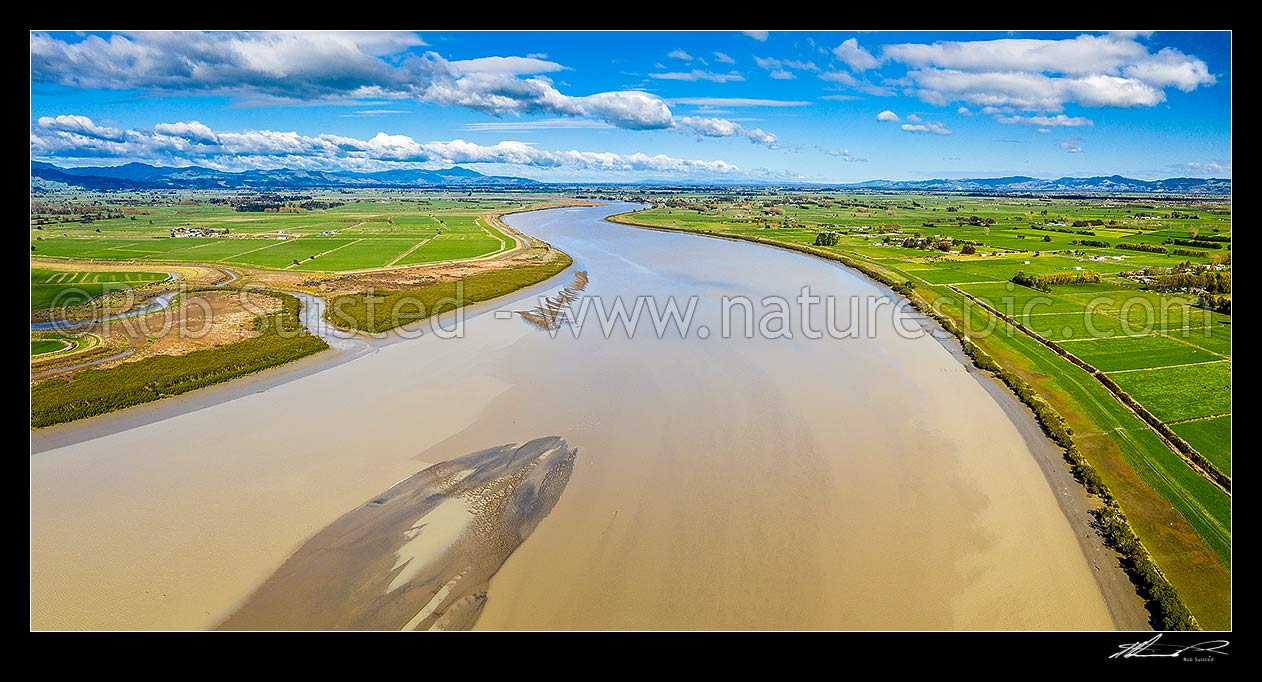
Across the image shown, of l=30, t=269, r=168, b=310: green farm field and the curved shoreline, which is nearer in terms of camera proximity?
the curved shoreline

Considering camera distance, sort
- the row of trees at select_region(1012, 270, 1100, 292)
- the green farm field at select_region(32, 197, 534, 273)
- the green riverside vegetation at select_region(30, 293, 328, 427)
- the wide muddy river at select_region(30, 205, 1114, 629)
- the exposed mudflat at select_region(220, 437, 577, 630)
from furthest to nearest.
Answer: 1. the green farm field at select_region(32, 197, 534, 273)
2. the row of trees at select_region(1012, 270, 1100, 292)
3. the green riverside vegetation at select_region(30, 293, 328, 427)
4. the wide muddy river at select_region(30, 205, 1114, 629)
5. the exposed mudflat at select_region(220, 437, 577, 630)

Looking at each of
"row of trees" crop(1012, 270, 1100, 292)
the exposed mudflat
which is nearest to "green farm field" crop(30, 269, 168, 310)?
the exposed mudflat

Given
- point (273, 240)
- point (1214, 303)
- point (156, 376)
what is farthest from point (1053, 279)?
point (273, 240)

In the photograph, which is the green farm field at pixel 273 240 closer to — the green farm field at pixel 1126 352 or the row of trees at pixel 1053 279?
the green farm field at pixel 1126 352

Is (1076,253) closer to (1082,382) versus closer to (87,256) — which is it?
(1082,382)

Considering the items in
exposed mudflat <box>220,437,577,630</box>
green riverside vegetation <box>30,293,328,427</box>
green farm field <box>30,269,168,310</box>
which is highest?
green farm field <box>30,269,168,310</box>

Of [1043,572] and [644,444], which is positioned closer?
[1043,572]
